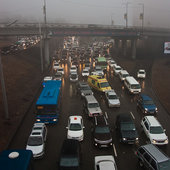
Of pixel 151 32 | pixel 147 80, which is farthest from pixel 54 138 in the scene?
pixel 151 32

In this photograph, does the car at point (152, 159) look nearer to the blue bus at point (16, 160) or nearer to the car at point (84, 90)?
the blue bus at point (16, 160)

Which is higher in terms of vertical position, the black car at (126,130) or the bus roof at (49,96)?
the bus roof at (49,96)

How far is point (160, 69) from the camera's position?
1930 inches

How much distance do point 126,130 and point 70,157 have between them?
6325mm

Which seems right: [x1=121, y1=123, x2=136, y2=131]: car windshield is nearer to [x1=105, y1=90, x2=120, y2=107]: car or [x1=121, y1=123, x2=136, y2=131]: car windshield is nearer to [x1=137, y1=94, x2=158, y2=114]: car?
[x1=137, y1=94, x2=158, y2=114]: car

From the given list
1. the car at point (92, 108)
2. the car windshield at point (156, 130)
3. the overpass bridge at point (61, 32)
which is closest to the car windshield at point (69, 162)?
the car windshield at point (156, 130)

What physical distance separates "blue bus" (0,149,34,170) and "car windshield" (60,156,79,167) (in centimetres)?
243

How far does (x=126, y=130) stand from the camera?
717 inches

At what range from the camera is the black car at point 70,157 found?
13242 mm

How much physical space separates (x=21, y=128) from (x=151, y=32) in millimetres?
61249

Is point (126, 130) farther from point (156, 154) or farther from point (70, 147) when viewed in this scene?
point (70, 147)

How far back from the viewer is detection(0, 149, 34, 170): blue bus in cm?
1049

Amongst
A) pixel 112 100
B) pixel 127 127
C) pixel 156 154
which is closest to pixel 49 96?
pixel 127 127

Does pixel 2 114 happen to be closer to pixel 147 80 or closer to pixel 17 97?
pixel 17 97
